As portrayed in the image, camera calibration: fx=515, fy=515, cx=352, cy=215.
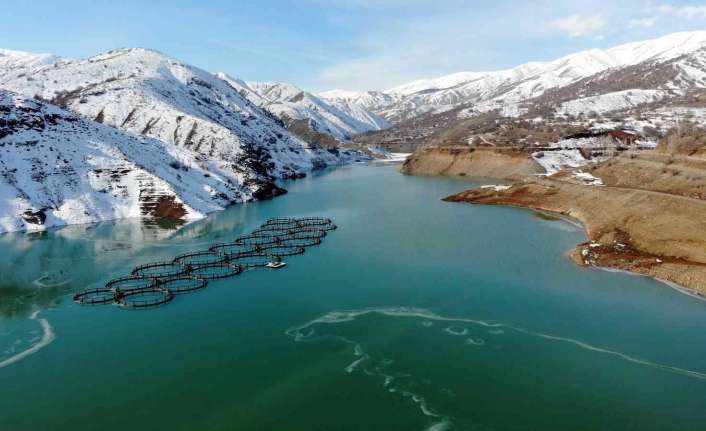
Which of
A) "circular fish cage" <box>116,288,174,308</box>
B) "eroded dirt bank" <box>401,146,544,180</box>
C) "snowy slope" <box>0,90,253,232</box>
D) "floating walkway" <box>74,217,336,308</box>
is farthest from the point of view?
"eroded dirt bank" <box>401,146,544,180</box>

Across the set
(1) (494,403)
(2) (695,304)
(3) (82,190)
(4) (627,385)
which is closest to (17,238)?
(3) (82,190)

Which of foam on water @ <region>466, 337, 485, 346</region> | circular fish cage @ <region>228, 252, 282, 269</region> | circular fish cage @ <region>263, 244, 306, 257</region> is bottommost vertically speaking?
foam on water @ <region>466, 337, 485, 346</region>

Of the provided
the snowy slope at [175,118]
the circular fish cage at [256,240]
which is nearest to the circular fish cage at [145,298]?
the circular fish cage at [256,240]

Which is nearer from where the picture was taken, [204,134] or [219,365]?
[219,365]

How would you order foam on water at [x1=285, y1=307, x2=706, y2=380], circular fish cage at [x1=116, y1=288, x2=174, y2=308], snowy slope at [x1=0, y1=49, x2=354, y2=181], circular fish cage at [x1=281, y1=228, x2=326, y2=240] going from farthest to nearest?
snowy slope at [x1=0, y1=49, x2=354, y2=181] → circular fish cage at [x1=281, y1=228, x2=326, y2=240] → circular fish cage at [x1=116, y1=288, x2=174, y2=308] → foam on water at [x1=285, y1=307, x2=706, y2=380]

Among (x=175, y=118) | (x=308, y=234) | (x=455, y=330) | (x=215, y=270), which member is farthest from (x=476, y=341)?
(x=175, y=118)

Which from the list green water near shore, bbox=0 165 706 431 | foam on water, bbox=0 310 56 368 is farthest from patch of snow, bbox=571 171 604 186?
foam on water, bbox=0 310 56 368

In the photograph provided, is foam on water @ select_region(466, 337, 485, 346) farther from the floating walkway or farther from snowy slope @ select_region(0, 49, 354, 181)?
snowy slope @ select_region(0, 49, 354, 181)

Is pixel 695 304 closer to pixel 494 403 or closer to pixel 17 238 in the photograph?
pixel 494 403
